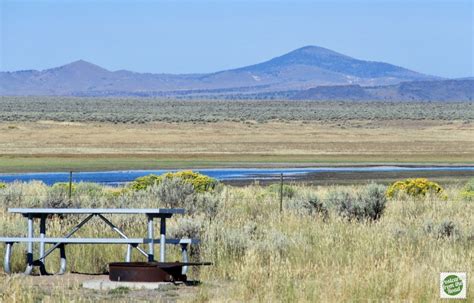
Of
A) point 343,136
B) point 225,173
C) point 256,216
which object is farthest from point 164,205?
point 343,136

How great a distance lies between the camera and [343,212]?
2038 cm

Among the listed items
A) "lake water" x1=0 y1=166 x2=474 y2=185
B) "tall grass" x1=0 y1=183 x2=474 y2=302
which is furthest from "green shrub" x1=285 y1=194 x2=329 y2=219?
"lake water" x1=0 y1=166 x2=474 y2=185

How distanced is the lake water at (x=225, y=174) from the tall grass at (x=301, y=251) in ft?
61.3

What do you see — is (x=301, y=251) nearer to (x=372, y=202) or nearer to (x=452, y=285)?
(x=452, y=285)

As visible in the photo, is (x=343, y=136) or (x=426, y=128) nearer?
(x=343, y=136)

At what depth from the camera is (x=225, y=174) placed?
43969 millimetres

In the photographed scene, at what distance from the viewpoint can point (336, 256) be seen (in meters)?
14.7

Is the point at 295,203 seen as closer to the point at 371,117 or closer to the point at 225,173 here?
the point at 225,173

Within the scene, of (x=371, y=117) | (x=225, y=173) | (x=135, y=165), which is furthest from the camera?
(x=371, y=117)

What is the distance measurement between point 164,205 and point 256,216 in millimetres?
2514

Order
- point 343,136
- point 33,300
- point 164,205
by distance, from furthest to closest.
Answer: point 343,136, point 164,205, point 33,300

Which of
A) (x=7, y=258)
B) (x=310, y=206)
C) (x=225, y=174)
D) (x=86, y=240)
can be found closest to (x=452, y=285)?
(x=86, y=240)

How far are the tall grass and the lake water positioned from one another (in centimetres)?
1867

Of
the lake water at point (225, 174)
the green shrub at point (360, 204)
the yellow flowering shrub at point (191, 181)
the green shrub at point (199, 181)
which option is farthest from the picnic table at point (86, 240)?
the lake water at point (225, 174)
